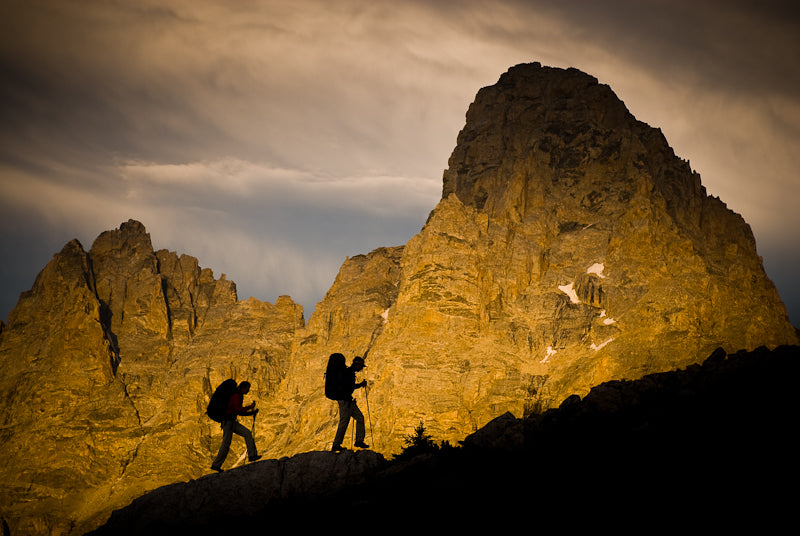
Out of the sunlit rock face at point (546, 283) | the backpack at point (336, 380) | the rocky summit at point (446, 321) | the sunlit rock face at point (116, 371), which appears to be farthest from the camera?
the sunlit rock face at point (116, 371)

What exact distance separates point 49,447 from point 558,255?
123m

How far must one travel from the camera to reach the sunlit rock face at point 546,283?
93.7 metres

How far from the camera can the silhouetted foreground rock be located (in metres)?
11.8

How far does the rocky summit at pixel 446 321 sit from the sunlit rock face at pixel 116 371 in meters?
0.52

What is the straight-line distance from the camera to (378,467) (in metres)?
17.9

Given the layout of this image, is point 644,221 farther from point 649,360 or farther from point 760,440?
point 760,440

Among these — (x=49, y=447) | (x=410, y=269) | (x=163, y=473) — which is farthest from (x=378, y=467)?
(x=49, y=447)

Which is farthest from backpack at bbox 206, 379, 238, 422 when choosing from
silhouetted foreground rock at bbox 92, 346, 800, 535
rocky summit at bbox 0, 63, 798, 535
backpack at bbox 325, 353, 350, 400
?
rocky summit at bbox 0, 63, 798, 535

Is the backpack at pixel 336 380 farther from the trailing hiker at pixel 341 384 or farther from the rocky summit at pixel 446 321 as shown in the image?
the rocky summit at pixel 446 321

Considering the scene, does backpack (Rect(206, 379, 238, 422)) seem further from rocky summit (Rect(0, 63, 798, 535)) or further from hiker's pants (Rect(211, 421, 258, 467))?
rocky summit (Rect(0, 63, 798, 535))

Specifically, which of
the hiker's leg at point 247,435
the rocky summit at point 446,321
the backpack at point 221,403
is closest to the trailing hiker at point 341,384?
the hiker's leg at point 247,435

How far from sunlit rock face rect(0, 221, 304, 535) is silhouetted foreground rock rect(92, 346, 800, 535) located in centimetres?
10897

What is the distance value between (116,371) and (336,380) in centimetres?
15351

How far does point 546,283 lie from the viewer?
120 m
